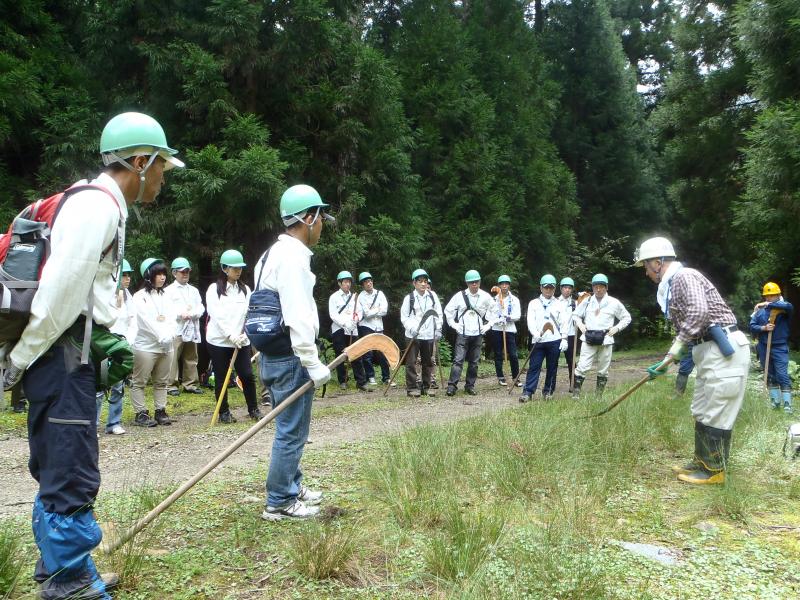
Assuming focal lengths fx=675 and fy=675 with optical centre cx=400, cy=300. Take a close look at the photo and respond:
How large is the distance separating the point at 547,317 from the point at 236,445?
8510 millimetres

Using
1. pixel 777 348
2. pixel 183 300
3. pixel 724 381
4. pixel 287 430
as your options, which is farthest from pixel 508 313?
pixel 287 430

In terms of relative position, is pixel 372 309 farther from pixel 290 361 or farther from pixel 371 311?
pixel 290 361

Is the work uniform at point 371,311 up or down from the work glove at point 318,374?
up

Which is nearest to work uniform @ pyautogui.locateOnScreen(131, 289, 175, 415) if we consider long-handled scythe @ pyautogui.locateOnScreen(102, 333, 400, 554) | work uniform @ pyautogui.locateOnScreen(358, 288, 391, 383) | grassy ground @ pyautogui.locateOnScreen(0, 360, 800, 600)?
grassy ground @ pyautogui.locateOnScreen(0, 360, 800, 600)

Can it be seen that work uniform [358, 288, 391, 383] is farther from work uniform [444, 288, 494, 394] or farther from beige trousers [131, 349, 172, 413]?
beige trousers [131, 349, 172, 413]

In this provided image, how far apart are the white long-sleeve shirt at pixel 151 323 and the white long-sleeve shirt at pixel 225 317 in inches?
20.4

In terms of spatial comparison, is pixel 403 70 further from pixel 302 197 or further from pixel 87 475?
pixel 87 475

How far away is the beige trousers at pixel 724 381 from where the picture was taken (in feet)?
18.2

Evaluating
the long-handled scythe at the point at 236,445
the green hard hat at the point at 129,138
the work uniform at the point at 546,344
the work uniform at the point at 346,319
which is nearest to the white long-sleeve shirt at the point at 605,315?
the work uniform at the point at 546,344

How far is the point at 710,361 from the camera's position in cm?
566

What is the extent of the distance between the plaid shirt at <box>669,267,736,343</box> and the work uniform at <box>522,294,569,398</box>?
537 centimetres

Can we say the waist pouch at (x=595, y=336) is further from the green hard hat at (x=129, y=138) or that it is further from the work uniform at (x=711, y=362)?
the green hard hat at (x=129, y=138)

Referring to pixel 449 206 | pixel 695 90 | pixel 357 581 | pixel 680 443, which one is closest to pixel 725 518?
pixel 680 443

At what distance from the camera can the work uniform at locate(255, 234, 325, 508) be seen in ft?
13.7
